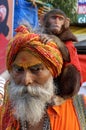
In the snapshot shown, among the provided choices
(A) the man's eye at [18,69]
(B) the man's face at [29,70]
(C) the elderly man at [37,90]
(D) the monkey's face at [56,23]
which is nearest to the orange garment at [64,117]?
(C) the elderly man at [37,90]

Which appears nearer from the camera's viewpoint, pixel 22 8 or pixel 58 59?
pixel 58 59

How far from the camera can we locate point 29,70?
9.11ft

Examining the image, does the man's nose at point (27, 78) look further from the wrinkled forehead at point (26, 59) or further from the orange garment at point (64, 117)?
the orange garment at point (64, 117)

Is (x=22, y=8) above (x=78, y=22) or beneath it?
above

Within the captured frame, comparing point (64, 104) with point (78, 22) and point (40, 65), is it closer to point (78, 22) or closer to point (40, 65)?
point (40, 65)

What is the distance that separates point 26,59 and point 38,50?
0.33 feet

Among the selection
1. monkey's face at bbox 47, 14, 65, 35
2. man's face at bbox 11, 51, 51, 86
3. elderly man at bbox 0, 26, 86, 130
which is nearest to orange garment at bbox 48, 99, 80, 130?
elderly man at bbox 0, 26, 86, 130

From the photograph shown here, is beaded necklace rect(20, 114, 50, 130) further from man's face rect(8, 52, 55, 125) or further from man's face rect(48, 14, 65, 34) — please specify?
man's face rect(48, 14, 65, 34)

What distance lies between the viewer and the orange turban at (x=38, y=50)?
277 centimetres

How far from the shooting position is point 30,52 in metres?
2.79

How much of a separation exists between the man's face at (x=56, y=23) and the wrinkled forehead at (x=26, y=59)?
0.66m

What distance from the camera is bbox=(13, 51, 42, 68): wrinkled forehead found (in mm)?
A: 2768

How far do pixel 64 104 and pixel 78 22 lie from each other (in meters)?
14.4

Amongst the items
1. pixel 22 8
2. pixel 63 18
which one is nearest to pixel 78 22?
pixel 22 8
